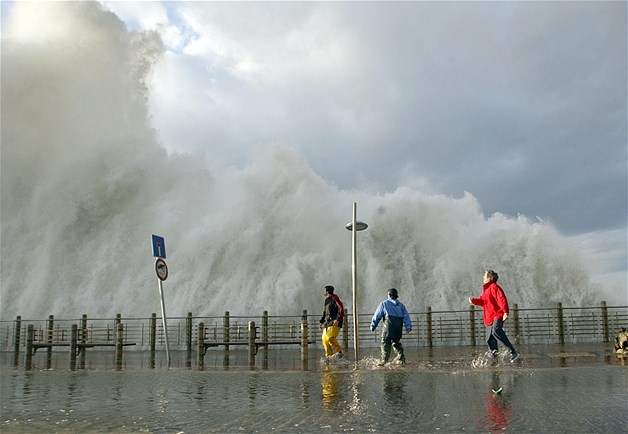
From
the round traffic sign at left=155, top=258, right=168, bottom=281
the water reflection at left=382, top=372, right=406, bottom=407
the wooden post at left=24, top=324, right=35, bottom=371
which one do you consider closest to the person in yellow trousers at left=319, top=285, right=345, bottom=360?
the water reflection at left=382, top=372, right=406, bottom=407

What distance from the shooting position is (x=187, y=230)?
32.6 metres

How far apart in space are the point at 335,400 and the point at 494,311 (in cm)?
488

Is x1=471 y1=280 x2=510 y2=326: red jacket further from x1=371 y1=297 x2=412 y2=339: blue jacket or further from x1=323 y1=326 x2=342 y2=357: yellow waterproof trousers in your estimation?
x1=323 y1=326 x2=342 y2=357: yellow waterproof trousers

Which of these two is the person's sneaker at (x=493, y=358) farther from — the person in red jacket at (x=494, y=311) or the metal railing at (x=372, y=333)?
the metal railing at (x=372, y=333)

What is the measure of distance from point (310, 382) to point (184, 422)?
3.36 meters

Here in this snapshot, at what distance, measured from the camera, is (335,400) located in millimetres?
7008

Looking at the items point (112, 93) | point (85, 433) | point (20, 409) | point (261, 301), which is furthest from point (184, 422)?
point (112, 93)

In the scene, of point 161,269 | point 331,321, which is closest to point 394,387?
point 331,321

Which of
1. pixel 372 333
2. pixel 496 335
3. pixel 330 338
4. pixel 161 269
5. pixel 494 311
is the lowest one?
pixel 372 333

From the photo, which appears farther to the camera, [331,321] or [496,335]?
[331,321]

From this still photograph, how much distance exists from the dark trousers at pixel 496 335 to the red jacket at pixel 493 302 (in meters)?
0.09

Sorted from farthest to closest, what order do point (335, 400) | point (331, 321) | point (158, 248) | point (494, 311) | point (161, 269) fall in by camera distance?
point (158, 248) < point (161, 269) < point (331, 321) < point (494, 311) < point (335, 400)

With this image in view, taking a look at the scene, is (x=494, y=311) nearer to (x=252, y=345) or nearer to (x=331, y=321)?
(x=331, y=321)

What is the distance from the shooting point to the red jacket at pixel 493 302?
417 inches
